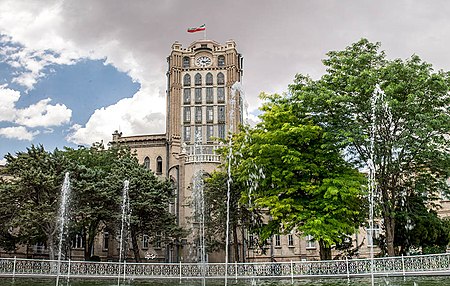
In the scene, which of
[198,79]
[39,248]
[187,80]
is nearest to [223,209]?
[39,248]

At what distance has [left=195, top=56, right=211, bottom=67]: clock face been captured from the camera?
5660cm

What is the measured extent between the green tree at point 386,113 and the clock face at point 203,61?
32.3 metres

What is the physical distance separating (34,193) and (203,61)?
3376cm

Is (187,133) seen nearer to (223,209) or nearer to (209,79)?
(209,79)

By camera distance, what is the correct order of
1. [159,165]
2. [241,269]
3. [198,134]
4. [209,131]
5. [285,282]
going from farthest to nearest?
1. [209,131]
2. [198,134]
3. [159,165]
4. [241,269]
5. [285,282]

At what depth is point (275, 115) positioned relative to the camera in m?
24.8

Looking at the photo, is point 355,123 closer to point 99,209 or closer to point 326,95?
point 326,95

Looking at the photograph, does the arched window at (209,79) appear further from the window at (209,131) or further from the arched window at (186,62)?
the window at (209,131)

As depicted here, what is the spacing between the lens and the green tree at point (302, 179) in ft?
75.4

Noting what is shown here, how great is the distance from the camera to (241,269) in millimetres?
24141

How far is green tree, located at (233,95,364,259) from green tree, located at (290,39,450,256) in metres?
0.89

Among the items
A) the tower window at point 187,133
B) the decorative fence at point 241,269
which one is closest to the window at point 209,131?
the tower window at point 187,133

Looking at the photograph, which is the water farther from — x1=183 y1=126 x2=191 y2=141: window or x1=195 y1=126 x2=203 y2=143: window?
x1=183 y1=126 x2=191 y2=141: window

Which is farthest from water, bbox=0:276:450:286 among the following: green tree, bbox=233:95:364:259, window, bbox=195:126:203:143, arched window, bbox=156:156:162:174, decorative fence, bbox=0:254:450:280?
window, bbox=195:126:203:143
